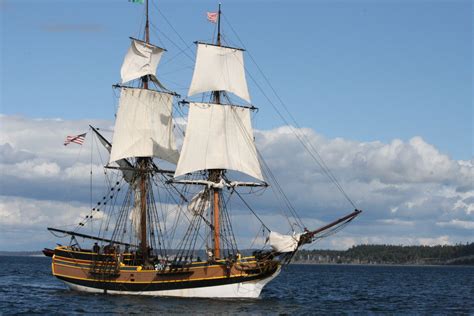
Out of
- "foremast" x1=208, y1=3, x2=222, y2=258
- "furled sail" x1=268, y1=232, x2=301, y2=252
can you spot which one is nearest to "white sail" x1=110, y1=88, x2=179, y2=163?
"foremast" x1=208, y1=3, x2=222, y2=258

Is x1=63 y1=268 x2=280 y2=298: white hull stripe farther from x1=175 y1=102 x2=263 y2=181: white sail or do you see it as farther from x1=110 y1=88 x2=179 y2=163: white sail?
x1=110 y1=88 x2=179 y2=163: white sail

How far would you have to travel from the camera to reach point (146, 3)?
82.3 m

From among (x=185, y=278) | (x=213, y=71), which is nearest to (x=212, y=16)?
(x=213, y=71)

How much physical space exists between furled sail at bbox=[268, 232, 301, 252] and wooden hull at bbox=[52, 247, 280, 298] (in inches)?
54.1

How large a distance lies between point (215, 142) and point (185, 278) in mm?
13442

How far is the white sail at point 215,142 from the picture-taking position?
7431 cm

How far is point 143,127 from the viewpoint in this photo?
80.8 meters

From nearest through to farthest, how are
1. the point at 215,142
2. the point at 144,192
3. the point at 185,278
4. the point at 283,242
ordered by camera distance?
the point at 283,242, the point at 185,278, the point at 215,142, the point at 144,192

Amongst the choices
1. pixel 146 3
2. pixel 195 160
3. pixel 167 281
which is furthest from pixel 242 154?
pixel 146 3

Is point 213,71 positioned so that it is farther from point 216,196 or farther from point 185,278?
point 185,278

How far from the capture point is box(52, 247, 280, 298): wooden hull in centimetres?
6788

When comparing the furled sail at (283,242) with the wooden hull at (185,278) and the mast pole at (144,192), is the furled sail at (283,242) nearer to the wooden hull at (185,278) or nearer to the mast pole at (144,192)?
the wooden hull at (185,278)

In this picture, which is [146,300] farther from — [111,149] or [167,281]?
[111,149]

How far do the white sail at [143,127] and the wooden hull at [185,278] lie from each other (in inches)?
474
